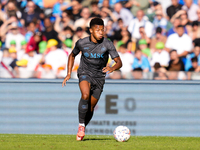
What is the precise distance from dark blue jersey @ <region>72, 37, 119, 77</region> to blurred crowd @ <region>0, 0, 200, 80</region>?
2.61m

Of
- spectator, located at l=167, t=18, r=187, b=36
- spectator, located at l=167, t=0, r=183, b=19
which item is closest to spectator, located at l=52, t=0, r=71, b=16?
spectator, located at l=167, t=0, r=183, b=19

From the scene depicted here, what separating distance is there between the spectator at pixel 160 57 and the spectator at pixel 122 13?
1.65 metres

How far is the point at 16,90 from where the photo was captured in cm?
924

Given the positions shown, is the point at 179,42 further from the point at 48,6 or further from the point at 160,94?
the point at 48,6

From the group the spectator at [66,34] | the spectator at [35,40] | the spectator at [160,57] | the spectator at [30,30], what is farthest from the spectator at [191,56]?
the spectator at [30,30]

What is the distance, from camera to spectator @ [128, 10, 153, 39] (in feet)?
36.8

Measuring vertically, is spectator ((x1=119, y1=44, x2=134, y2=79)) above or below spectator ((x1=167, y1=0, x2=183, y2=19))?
below

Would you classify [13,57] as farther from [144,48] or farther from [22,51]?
[144,48]

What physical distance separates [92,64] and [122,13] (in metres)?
5.39

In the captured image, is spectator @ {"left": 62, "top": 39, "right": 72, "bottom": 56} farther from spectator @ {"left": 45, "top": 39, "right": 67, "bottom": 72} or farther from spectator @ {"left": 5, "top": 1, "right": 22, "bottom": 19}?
spectator @ {"left": 5, "top": 1, "right": 22, "bottom": 19}

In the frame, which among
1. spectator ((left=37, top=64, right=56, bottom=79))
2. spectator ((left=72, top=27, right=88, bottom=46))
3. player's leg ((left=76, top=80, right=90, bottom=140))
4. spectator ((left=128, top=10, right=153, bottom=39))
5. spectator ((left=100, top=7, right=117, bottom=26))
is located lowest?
player's leg ((left=76, top=80, right=90, bottom=140))

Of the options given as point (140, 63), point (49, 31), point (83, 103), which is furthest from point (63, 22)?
point (83, 103)

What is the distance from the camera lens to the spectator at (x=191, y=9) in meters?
11.5

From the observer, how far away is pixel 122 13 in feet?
38.5
